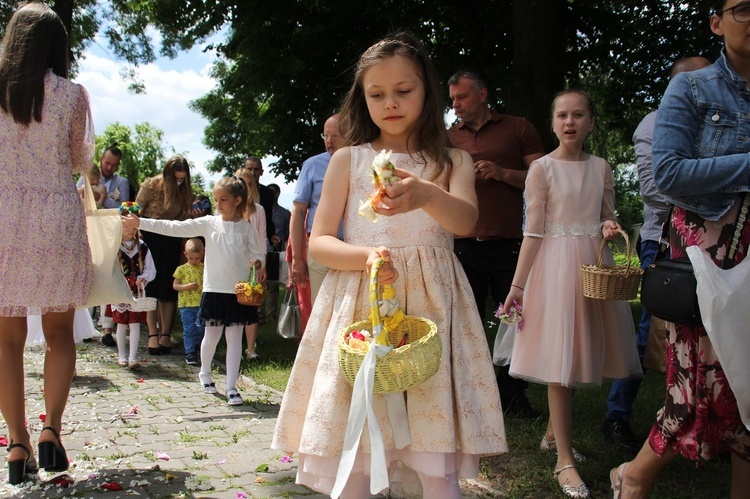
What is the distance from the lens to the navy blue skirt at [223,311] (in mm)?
5918

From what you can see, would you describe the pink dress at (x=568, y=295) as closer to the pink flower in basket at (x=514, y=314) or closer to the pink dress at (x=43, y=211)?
the pink flower in basket at (x=514, y=314)

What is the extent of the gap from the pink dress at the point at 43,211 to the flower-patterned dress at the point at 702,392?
3005mm

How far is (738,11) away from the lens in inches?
98.7

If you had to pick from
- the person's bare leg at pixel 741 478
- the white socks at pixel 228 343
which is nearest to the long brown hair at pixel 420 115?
the person's bare leg at pixel 741 478

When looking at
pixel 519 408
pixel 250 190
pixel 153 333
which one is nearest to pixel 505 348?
pixel 519 408

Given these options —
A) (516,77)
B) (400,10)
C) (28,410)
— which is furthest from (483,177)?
(400,10)

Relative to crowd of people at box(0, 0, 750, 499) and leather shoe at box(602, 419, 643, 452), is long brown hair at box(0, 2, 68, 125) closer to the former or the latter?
crowd of people at box(0, 0, 750, 499)

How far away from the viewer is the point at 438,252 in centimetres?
269

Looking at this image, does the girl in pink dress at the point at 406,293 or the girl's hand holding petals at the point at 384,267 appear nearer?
the girl's hand holding petals at the point at 384,267

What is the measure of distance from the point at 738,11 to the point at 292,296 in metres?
4.84

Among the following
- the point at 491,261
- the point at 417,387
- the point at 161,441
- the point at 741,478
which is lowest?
the point at 161,441

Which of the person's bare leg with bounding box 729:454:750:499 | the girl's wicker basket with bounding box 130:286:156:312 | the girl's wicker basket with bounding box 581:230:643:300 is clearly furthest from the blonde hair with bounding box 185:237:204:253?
the person's bare leg with bounding box 729:454:750:499

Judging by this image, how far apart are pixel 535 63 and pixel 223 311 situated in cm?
616

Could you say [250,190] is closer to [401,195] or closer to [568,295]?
[568,295]
